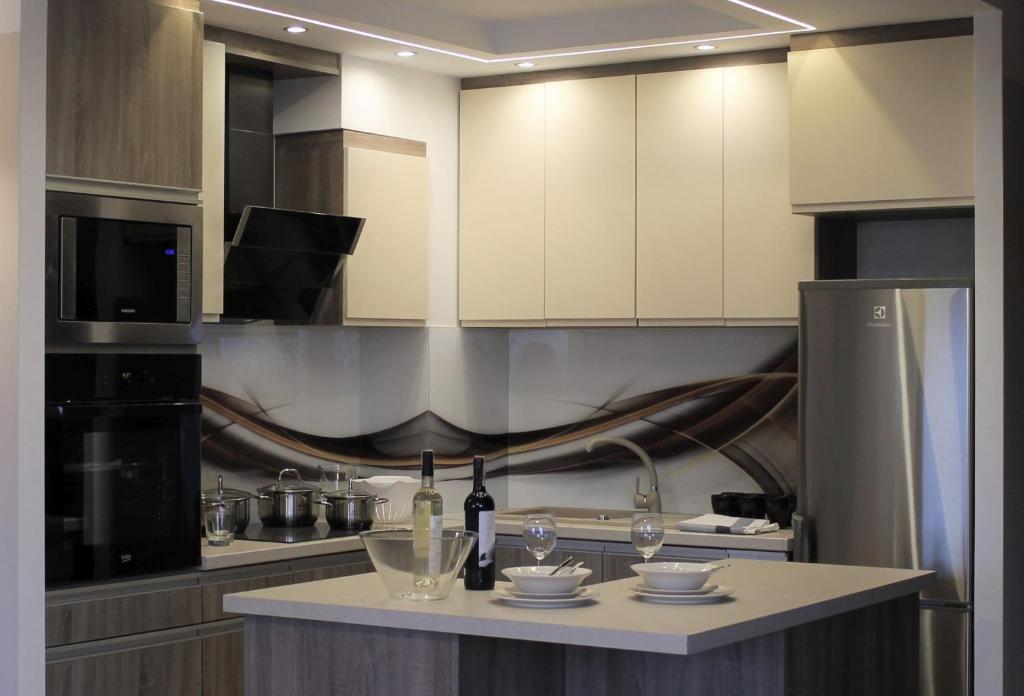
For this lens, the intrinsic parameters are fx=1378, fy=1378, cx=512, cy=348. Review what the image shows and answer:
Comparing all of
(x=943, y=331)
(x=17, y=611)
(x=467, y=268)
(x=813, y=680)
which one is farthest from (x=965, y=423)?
(x=17, y=611)

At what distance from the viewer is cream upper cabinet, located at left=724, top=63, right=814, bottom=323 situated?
5.17m

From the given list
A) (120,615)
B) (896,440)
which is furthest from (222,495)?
(896,440)

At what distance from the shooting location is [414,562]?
10.3 feet

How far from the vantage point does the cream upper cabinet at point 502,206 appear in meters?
5.64

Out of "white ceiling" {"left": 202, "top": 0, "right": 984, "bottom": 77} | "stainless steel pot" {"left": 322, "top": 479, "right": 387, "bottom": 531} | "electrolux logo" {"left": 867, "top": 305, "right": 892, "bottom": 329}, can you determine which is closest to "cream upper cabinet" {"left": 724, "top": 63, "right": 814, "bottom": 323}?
"white ceiling" {"left": 202, "top": 0, "right": 984, "bottom": 77}

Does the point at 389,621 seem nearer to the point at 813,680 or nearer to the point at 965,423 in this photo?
the point at 813,680

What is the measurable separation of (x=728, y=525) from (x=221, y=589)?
6.02 feet

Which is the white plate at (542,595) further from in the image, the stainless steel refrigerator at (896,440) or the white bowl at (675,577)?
the stainless steel refrigerator at (896,440)

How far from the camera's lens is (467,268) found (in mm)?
5797

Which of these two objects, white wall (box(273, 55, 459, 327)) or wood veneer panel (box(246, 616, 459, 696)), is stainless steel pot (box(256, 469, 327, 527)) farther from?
wood veneer panel (box(246, 616, 459, 696))

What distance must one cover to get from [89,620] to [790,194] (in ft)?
9.08

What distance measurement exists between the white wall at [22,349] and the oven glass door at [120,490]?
103mm

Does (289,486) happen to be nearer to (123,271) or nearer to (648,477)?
(123,271)

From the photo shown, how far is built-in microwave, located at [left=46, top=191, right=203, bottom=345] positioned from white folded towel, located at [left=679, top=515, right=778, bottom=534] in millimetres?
1947
